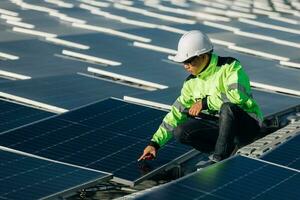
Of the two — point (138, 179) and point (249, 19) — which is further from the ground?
point (249, 19)

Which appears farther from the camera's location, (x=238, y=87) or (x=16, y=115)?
(x=16, y=115)

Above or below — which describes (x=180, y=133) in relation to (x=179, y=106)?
below

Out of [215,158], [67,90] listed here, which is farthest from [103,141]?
[67,90]

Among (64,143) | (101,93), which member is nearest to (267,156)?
(64,143)

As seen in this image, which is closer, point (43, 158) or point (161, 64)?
point (43, 158)

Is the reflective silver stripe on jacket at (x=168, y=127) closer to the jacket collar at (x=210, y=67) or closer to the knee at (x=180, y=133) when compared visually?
the knee at (x=180, y=133)

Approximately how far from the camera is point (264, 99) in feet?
60.5

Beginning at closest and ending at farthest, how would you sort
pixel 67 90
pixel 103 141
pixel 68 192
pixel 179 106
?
pixel 68 192 → pixel 179 106 → pixel 103 141 → pixel 67 90

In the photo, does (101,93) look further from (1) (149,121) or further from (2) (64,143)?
(2) (64,143)

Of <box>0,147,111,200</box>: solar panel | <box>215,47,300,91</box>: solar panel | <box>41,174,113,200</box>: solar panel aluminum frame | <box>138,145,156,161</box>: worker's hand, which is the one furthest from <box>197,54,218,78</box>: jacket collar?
<box>215,47,300,91</box>: solar panel

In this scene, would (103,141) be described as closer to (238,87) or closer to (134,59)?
(238,87)

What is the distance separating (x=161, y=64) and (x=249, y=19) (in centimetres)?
1240

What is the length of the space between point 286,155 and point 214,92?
4.82 ft

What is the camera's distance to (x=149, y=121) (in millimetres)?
15539
